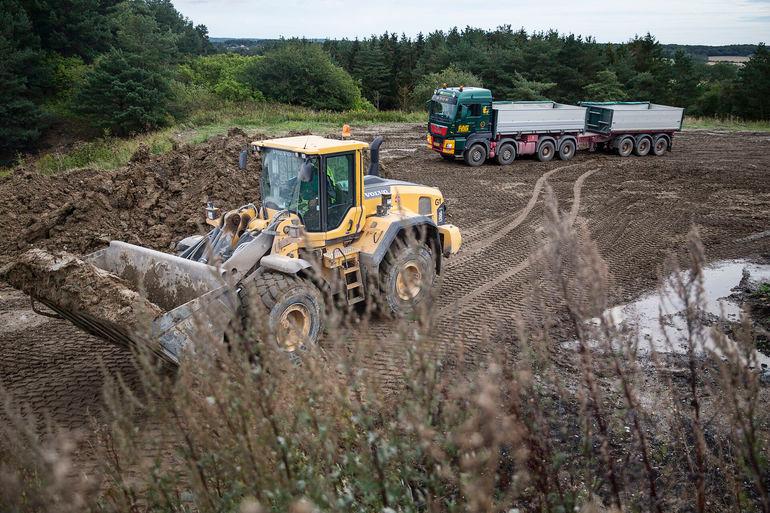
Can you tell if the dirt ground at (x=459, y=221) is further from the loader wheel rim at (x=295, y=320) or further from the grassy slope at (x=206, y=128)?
the grassy slope at (x=206, y=128)

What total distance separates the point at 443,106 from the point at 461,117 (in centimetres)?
75

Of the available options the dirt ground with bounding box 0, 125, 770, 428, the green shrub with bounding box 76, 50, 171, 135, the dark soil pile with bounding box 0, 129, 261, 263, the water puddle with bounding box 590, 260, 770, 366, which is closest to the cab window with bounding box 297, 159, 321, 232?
the dirt ground with bounding box 0, 125, 770, 428

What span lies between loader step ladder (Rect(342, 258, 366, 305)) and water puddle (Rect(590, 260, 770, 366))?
10.1 ft

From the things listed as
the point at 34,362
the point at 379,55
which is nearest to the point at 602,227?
the point at 34,362

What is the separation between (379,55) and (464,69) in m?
10.4

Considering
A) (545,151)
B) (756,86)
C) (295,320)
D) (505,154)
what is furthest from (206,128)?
(756,86)

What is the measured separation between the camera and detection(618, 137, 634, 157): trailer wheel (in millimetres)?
21484

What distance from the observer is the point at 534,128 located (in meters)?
20.1

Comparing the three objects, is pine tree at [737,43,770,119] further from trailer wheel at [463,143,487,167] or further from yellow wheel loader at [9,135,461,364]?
yellow wheel loader at [9,135,461,364]

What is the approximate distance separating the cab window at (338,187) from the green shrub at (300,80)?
33.8 m

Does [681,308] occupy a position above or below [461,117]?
below

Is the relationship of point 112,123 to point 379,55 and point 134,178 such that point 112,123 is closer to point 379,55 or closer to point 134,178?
point 134,178

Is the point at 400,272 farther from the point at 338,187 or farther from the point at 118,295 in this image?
the point at 118,295

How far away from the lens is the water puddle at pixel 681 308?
769cm
